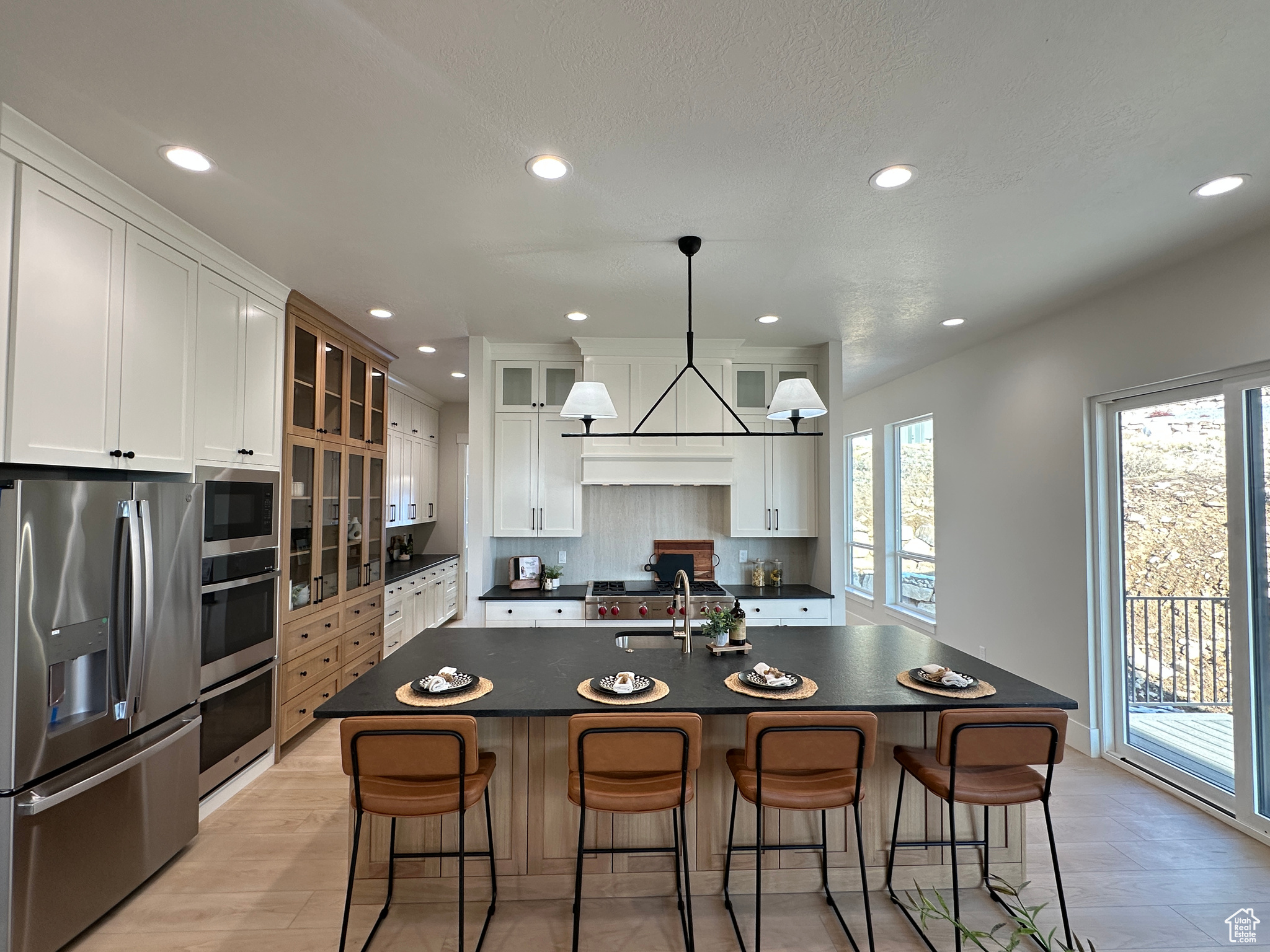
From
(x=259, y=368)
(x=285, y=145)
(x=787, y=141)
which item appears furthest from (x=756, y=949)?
(x=259, y=368)

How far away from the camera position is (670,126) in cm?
208

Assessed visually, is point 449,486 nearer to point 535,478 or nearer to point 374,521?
point 374,521

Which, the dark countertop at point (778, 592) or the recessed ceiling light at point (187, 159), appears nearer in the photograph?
the recessed ceiling light at point (187, 159)

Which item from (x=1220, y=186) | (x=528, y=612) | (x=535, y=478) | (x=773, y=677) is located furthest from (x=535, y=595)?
(x=1220, y=186)

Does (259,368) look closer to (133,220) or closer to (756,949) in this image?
(133,220)

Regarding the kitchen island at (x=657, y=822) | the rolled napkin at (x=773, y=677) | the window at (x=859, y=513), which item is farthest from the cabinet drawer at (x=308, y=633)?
the window at (x=859, y=513)

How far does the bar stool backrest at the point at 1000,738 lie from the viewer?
218 cm

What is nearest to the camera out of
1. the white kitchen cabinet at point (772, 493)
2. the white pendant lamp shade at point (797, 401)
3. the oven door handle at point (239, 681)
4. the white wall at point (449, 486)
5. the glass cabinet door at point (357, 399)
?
the white pendant lamp shade at point (797, 401)

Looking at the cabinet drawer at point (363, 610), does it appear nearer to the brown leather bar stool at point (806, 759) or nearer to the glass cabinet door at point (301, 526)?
the glass cabinet door at point (301, 526)

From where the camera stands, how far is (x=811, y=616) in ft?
15.3

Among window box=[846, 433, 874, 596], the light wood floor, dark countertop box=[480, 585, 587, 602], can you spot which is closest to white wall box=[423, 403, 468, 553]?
dark countertop box=[480, 585, 587, 602]

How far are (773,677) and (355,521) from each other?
331 centimetres

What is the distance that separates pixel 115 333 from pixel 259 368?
3.23 feet

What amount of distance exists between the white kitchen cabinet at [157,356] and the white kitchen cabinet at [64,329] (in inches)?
1.9
